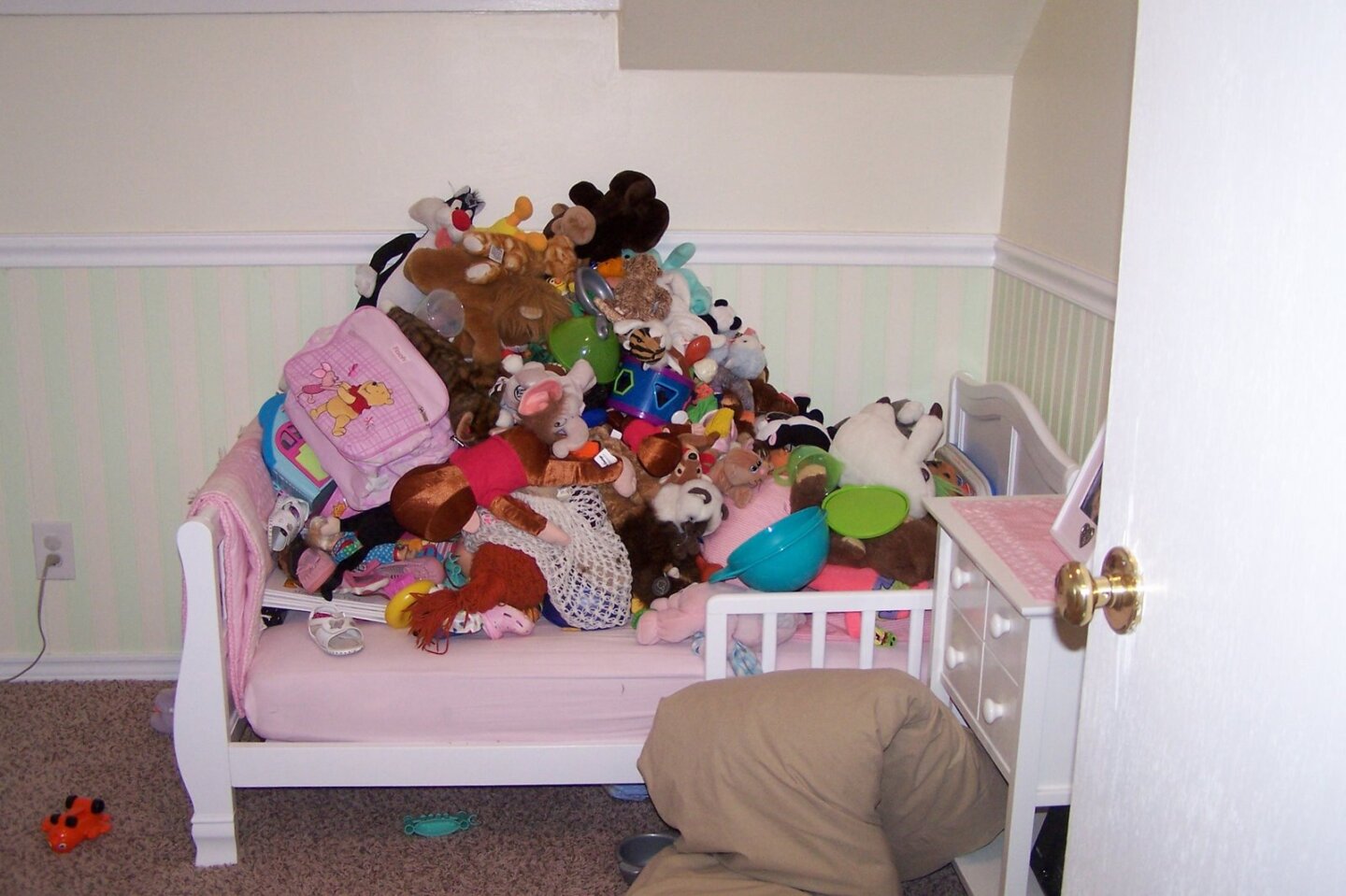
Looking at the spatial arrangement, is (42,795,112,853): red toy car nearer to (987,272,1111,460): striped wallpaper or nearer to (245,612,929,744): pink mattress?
(245,612,929,744): pink mattress

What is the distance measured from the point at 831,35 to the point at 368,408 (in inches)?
45.4

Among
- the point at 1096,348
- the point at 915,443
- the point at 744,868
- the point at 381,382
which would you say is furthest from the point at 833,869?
the point at 381,382

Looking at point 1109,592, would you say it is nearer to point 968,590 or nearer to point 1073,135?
point 968,590

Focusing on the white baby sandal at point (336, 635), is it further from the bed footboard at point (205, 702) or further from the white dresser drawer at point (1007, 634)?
the white dresser drawer at point (1007, 634)

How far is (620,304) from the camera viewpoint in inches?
91.9

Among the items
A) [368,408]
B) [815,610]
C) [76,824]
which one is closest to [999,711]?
[815,610]

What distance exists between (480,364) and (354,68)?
67 cm

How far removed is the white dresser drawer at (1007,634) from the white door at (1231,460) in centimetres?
59

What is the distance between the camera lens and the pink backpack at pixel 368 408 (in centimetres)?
208

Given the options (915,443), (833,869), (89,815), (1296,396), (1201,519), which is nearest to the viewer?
(1296,396)

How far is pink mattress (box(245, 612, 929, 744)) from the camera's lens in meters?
1.90

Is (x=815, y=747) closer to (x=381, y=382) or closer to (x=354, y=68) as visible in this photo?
(x=381, y=382)

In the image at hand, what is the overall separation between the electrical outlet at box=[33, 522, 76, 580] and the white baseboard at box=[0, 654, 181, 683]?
7.7 inches

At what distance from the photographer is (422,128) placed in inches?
95.7
